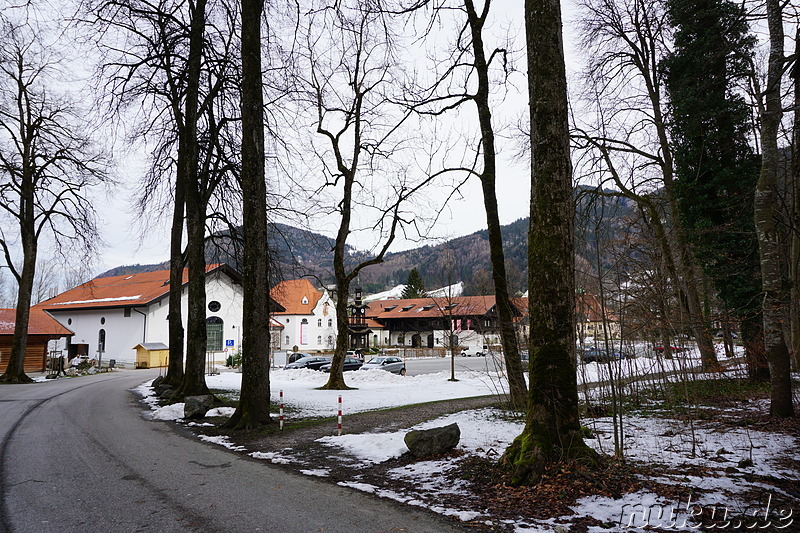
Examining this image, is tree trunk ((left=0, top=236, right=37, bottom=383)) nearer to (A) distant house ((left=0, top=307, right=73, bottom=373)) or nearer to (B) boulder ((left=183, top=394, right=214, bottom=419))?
(A) distant house ((left=0, top=307, right=73, bottom=373))

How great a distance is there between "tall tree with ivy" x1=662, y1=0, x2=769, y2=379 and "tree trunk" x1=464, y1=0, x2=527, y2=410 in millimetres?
5570

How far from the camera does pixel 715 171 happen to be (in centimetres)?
1489

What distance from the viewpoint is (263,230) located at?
35.8ft

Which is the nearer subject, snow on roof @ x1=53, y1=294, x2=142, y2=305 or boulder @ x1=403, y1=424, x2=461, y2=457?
boulder @ x1=403, y1=424, x2=461, y2=457

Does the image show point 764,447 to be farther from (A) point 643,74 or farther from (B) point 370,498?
(A) point 643,74

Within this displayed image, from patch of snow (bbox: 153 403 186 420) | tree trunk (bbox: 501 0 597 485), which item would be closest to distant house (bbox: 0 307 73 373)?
patch of snow (bbox: 153 403 186 420)

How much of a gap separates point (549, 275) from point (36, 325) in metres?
43.3

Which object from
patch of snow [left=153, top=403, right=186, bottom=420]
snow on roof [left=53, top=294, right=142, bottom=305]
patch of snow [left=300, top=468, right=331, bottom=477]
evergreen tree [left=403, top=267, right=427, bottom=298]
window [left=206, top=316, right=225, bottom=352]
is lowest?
patch of snow [left=153, top=403, right=186, bottom=420]

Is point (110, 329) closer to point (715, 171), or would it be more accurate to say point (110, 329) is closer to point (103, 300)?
point (103, 300)

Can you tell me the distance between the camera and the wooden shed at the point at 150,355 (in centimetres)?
4028

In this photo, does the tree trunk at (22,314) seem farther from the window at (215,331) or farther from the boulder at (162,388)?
the window at (215,331)

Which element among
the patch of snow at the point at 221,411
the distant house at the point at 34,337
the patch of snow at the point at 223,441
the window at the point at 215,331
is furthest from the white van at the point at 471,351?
the patch of snow at the point at 223,441

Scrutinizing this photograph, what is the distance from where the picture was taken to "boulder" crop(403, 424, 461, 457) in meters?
7.45

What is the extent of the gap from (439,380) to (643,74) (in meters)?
16.5
